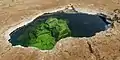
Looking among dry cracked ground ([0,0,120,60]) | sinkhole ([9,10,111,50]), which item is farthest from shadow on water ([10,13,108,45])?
dry cracked ground ([0,0,120,60])

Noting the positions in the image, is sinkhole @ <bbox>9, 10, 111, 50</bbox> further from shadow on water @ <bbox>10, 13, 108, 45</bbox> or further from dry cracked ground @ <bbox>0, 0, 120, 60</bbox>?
dry cracked ground @ <bbox>0, 0, 120, 60</bbox>

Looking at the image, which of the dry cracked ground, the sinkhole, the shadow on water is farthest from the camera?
the shadow on water

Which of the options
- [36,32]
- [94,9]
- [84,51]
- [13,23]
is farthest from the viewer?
[94,9]

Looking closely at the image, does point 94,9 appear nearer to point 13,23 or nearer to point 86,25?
point 86,25

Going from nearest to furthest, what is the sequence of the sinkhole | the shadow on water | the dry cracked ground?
the dry cracked ground < the sinkhole < the shadow on water

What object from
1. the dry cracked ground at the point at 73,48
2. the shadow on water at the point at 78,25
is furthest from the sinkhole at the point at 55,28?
the dry cracked ground at the point at 73,48

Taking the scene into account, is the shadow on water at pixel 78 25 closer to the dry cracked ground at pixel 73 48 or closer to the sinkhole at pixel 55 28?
the sinkhole at pixel 55 28

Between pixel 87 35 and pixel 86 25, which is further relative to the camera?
pixel 86 25

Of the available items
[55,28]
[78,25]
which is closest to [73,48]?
[55,28]

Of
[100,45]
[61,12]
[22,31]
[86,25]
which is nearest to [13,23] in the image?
[22,31]
